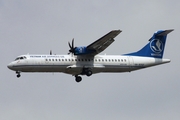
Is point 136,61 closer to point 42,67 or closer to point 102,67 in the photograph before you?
point 102,67

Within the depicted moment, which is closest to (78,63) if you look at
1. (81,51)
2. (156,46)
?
(81,51)

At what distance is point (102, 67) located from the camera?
40.5 metres

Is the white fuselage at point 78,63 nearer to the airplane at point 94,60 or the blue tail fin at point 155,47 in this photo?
the airplane at point 94,60

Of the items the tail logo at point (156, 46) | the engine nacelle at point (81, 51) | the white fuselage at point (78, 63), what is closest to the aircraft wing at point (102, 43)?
the engine nacelle at point (81, 51)

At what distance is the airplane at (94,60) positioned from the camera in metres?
38.8

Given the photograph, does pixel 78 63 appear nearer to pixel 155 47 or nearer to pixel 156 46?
pixel 155 47

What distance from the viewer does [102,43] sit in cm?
3981

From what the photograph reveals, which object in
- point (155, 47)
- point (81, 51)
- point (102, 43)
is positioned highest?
point (102, 43)

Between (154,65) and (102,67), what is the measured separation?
480cm

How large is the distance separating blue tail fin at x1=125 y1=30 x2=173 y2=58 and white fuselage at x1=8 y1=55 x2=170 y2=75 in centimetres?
58

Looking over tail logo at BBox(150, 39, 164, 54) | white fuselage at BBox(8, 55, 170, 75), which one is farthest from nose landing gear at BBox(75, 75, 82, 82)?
tail logo at BBox(150, 39, 164, 54)

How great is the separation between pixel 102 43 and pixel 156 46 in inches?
229

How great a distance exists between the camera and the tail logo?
142 ft

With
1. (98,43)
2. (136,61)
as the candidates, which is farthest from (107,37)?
(136,61)
